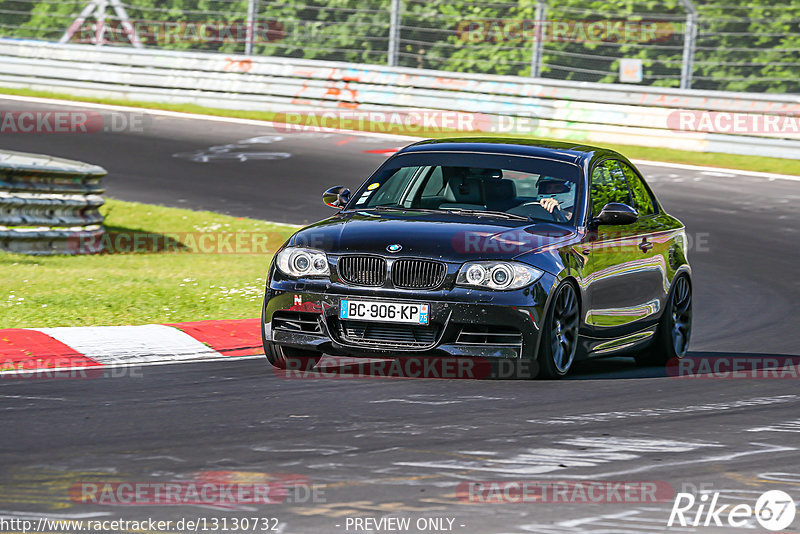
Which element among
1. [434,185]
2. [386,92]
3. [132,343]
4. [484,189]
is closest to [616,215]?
[484,189]

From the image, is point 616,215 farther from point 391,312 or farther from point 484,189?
point 391,312

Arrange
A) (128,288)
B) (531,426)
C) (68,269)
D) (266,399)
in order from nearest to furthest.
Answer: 1. (531,426)
2. (266,399)
3. (128,288)
4. (68,269)

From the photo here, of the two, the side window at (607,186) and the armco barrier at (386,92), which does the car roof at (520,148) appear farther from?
the armco barrier at (386,92)

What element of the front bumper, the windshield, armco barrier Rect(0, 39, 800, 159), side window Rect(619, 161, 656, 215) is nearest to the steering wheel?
the windshield

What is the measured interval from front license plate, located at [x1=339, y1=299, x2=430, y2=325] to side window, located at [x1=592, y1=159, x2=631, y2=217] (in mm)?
1798

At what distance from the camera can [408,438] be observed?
7.39 metres

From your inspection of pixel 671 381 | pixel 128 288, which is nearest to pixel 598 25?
pixel 128 288

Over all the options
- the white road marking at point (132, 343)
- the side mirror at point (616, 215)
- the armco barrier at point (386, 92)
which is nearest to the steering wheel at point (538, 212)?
the side mirror at point (616, 215)

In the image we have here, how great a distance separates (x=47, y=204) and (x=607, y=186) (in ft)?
22.1

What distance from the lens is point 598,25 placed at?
26.7 metres

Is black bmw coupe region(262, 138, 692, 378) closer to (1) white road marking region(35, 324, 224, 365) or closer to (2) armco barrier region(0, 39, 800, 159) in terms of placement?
(1) white road marking region(35, 324, 224, 365)

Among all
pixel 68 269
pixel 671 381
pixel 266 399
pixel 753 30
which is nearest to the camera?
pixel 266 399

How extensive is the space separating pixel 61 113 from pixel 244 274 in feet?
43.2

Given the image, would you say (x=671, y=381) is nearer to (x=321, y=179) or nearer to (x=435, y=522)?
(x=435, y=522)
